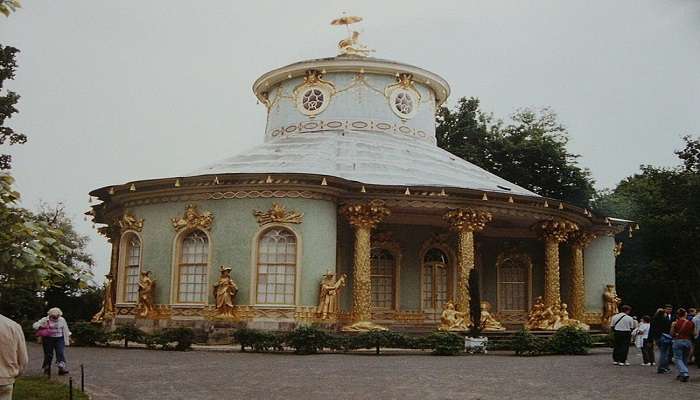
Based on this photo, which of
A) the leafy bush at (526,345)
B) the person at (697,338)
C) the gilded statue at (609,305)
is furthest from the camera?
the gilded statue at (609,305)

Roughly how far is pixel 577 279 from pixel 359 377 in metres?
15.7

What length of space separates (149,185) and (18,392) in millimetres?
12325

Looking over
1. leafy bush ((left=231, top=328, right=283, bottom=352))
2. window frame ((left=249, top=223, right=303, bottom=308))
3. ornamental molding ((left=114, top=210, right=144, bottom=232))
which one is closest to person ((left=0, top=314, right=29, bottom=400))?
leafy bush ((left=231, top=328, right=283, bottom=352))

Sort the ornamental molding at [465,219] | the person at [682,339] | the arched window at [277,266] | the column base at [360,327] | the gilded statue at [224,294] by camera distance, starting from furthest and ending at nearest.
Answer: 1. the ornamental molding at [465,219]
2. the column base at [360,327]
3. the arched window at [277,266]
4. the gilded statue at [224,294]
5. the person at [682,339]

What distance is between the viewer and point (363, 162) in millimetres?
25359

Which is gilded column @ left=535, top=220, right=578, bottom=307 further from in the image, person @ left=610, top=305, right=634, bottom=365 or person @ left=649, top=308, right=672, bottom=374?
person @ left=649, top=308, right=672, bottom=374

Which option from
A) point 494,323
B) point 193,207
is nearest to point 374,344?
point 494,323

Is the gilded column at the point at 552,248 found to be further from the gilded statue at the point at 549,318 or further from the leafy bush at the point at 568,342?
the leafy bush at the point at 568,342

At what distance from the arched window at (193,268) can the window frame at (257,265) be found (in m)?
1.49

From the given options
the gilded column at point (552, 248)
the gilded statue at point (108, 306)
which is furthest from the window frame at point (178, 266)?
the gilded column at point (552, 248)

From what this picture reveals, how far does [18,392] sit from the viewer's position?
1116 cm

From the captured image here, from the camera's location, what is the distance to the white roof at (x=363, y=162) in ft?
79.3

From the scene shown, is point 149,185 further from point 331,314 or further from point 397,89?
point 397,89

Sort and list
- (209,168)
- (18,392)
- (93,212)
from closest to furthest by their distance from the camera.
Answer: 1. (18,392)
2. (209,168)
3. (93,212)
